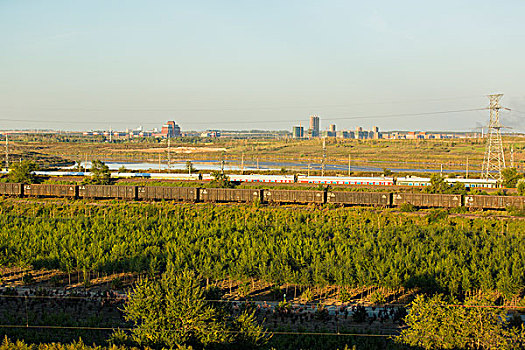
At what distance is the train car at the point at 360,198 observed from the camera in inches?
2015

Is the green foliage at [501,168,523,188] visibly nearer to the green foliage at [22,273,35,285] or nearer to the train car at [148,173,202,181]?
the train car at [148,173,202,181]

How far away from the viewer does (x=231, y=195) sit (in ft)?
176

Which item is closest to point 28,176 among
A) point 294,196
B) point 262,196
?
point 262,196

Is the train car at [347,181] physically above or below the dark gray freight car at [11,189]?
above

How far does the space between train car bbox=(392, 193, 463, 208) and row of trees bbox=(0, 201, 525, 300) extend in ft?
17.4

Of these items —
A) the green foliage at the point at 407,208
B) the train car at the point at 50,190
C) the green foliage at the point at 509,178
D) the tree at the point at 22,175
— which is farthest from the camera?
the green foliage at the point at 509,178

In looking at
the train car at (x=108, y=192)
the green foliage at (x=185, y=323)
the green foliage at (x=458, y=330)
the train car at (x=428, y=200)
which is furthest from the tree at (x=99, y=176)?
the green foliage at (x=458, y=330)

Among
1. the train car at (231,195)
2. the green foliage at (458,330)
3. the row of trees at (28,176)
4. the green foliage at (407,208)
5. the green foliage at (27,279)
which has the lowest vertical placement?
the green foliage at (27,279)

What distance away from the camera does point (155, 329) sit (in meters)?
18.5

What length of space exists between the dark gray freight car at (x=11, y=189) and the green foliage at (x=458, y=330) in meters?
51.7

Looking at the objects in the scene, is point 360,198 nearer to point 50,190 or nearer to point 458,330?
point 458,330

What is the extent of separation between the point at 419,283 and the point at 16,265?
83.2 feet

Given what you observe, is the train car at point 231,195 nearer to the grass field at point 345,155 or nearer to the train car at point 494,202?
the train car at point 494,202

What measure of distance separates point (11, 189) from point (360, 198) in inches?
1632
